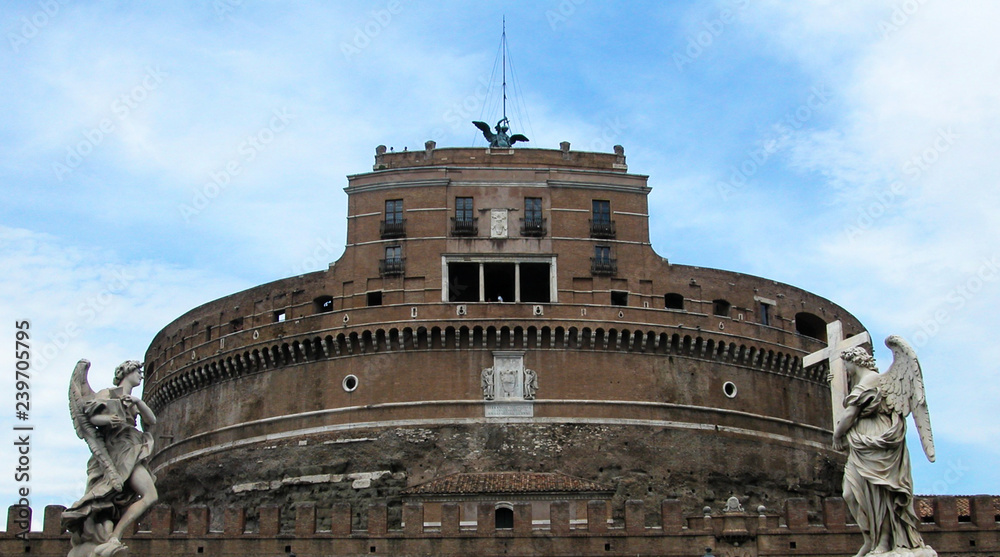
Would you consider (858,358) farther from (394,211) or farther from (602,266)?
(394,211)

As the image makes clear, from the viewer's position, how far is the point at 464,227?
49.6 meters

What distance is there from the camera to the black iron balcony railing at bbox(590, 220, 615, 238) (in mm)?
50031

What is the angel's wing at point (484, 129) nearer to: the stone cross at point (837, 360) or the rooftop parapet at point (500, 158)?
the rooftop parapet at point (500, 158)

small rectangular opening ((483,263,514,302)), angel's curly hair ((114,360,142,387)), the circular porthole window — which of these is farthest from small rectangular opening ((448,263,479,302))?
angel's curly hair ((114,360,142,387))

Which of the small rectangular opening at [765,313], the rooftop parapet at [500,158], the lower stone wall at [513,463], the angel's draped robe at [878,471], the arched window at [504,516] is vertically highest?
the rooftop parapet at [500,158]

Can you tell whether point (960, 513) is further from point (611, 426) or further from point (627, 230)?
point (627, 230)

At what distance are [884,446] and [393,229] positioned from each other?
3699cm

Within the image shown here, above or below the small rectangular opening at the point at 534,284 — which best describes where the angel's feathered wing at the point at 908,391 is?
below

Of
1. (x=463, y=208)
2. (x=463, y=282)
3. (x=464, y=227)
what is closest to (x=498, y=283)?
(x=463, y=282)

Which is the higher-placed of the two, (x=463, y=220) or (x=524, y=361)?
(x=463, y=220)

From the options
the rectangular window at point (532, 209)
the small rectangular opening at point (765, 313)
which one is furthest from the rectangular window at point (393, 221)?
the small rectangular opening at point (765, 313)

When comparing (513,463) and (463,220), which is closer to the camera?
(513,463)

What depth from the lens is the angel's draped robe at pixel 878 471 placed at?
13977 millimetres

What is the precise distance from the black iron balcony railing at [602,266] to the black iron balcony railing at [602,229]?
0.95m
